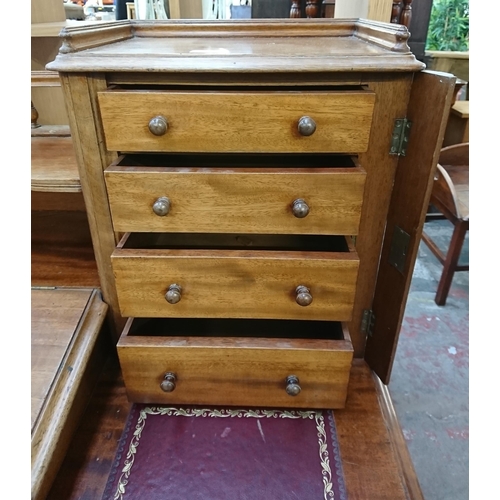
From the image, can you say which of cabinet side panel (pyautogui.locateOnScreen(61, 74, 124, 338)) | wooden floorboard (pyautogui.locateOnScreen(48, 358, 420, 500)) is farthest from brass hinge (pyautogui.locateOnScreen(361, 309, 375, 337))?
cabinet side panel (pyautogui.locateOnScreen(61, 74, 124, 338))

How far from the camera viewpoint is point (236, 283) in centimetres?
83

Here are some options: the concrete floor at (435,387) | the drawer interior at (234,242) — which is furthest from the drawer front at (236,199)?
the concrete floor at (435,387)

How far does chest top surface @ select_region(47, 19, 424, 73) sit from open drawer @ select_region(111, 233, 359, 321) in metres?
0.32

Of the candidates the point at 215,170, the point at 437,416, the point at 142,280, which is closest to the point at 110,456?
the point at 142,280

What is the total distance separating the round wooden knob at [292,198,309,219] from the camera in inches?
29.6

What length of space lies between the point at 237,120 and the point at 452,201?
52.4 inches

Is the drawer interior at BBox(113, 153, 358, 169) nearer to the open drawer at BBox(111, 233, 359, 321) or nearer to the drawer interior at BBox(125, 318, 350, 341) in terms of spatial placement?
the open drawer at BBox(111, 233, 359, 321)

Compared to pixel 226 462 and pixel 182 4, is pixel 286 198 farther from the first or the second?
pixel 182 4

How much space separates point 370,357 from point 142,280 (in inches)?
23.2

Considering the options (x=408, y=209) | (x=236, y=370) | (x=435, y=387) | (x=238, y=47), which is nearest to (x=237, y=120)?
(x=238, y=47)

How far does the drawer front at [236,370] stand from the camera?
2.78ft

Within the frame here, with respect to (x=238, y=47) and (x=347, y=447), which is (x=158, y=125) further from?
(x=347, y=447)

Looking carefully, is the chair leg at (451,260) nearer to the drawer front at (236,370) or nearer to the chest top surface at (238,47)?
the chest top surface at (238,47)
